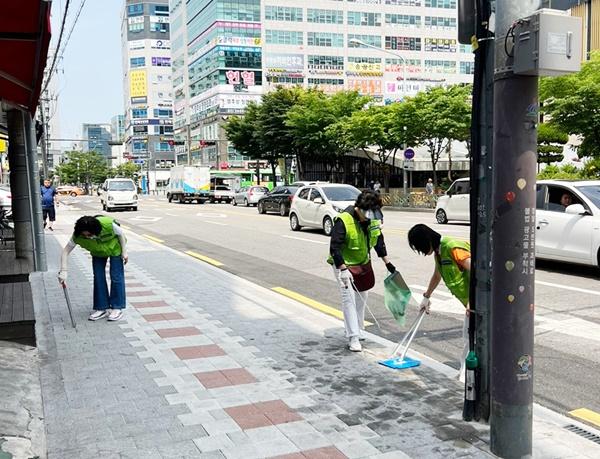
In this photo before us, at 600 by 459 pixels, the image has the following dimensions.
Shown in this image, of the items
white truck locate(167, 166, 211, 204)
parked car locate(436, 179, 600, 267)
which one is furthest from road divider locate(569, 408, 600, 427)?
white truck locate(167, 166, 211, 204)

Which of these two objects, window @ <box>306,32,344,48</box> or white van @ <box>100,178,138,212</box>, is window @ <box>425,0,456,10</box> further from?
white van @ <box>100,178,138,212</box>

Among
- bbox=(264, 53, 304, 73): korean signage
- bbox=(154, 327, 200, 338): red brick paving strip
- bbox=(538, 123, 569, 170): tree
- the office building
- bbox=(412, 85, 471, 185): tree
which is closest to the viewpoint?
bbox=(154, 327, 200, 338): red brick paving strip

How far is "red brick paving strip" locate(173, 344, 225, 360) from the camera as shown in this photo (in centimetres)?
579

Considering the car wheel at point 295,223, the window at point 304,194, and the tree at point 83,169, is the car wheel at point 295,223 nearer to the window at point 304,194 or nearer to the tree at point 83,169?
the window at point 304,194

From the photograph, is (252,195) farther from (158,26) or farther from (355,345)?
(158,26)

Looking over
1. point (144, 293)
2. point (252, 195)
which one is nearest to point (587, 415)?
point (144, 293)

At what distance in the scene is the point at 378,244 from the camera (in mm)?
6129

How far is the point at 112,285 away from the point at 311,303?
9.04 ft

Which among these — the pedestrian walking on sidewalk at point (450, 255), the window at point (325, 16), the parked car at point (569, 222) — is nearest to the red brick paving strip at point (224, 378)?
the pedestrian walking on sidewalk at point (450, 255)

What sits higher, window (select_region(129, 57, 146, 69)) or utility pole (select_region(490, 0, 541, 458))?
window (select_region(129, 57, 146, 69))

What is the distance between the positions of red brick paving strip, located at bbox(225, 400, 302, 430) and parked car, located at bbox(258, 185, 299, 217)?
77.5 feet

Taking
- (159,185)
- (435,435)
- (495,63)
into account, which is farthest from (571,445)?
(159,185)

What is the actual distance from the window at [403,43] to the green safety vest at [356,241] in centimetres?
8261

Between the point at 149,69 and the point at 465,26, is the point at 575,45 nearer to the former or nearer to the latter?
the point at 465,26
